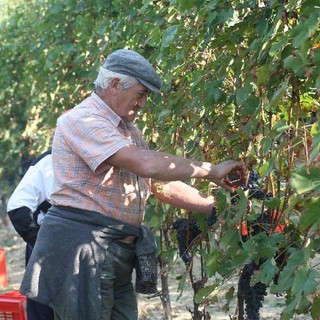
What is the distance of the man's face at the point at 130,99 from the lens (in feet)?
11.5

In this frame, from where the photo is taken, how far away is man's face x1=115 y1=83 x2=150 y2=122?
3.52 metres

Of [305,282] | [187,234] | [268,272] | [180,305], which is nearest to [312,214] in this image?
[305,282]

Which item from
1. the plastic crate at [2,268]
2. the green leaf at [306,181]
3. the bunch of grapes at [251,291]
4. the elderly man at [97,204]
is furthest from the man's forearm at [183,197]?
the plastic crate at [2,268]

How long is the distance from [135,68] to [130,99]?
0.41 feet

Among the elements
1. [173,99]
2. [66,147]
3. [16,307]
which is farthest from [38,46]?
[66,147]

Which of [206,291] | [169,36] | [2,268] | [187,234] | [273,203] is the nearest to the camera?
[273,203]

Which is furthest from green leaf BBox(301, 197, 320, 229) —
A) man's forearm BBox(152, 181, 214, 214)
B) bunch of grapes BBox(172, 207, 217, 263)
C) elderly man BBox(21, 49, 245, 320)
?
bunch of grapes BBox(172, 207, 217, 263)

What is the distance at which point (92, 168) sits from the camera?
3.44 m

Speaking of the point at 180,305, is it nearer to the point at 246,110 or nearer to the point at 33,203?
the point at 33,203

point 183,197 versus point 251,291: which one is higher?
point 183,197

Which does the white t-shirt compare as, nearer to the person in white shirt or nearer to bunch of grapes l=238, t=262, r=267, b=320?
the person in white shirt

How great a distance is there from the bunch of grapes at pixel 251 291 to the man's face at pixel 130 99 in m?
0.71

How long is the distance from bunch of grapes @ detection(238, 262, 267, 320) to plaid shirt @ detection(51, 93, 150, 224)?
484 millimetres

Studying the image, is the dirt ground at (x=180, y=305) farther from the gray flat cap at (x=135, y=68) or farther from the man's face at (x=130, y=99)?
the gray flat cap at (x=135, y=68)
